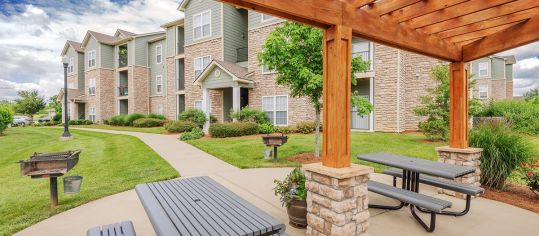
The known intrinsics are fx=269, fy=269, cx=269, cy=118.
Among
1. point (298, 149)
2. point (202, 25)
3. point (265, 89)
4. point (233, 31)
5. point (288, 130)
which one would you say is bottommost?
point (298, 149)

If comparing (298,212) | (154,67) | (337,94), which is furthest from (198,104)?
(337,94)

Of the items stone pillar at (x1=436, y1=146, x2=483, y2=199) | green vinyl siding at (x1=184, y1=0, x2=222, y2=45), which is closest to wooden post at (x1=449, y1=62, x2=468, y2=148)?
stone pillar at (x1=436, y1=146, x2=483, y2=199)

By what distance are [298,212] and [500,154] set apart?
15.5 ft

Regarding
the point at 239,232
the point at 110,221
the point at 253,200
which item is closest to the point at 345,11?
the point at 239,232

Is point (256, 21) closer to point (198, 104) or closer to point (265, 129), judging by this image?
point (265, 129)

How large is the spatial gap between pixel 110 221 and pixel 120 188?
6.47 ft

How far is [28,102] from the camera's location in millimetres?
41250

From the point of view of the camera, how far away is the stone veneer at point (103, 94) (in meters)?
30.2

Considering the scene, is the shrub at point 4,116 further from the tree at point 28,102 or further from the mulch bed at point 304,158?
the tree at point 28,102

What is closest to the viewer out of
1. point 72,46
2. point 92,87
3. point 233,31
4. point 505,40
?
point 505,40

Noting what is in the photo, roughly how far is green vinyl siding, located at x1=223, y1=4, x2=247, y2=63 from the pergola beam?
16655 mm

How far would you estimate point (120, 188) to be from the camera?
19.5ft

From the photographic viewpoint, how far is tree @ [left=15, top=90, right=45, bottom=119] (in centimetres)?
4119

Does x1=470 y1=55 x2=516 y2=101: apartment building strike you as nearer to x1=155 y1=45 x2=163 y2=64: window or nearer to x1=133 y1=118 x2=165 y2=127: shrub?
x1=133 y1=118 x2=165 y2=127: shrub
